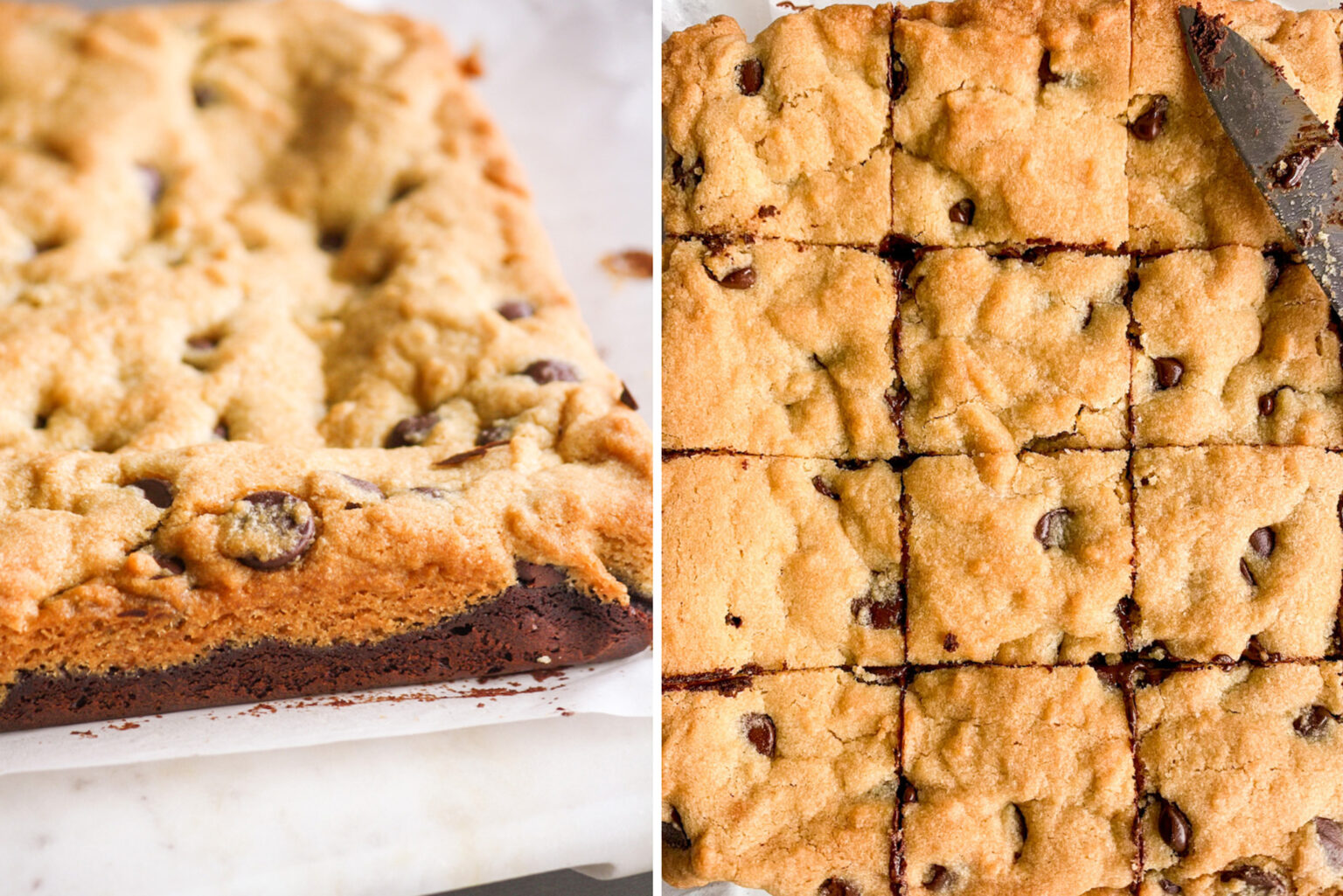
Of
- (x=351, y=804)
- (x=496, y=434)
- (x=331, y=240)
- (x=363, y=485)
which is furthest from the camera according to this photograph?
(x=331, y=240)

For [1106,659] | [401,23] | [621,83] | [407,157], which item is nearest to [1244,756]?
[1106,659]

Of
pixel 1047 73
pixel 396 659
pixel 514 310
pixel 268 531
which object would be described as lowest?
pixel 396 659

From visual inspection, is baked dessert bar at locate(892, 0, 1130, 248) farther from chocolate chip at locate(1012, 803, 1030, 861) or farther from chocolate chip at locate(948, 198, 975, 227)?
chocolate chip at locate(1012, 803, 1030, 861)

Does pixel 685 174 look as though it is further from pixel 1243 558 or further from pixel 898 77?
pixel 1243 558

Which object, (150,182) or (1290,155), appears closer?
(1290,155)

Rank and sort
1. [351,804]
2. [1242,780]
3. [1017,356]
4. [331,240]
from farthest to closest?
[331,240], [1017,356], [1242,780], [351,804]

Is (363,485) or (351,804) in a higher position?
(363,485)

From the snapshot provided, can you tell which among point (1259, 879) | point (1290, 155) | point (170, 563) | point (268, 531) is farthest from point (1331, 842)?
point (170, 563)

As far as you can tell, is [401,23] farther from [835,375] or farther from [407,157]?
[835,375]
